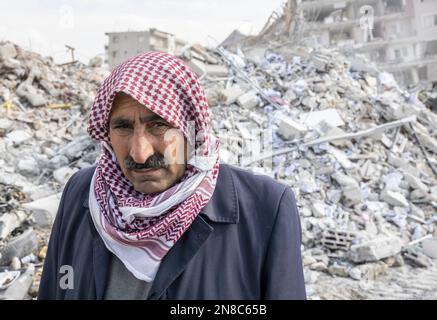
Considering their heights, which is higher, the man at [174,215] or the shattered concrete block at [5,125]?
the man at [174,215]

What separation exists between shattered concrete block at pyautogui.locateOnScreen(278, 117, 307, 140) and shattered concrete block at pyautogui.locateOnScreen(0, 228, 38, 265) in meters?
4.81

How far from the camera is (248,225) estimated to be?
1.38 m

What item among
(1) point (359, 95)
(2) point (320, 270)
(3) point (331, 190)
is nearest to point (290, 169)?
(3) point (331, 190)

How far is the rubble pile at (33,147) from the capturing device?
455cm

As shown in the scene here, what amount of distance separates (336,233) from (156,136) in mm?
4880

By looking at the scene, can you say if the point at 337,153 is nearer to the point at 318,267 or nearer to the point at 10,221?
the point at 318,267

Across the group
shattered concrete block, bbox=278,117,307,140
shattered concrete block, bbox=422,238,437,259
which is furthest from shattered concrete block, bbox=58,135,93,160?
shattered concrete block, bbox=422,238,437,259

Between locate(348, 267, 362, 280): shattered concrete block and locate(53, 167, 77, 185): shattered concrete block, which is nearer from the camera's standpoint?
locate(348, 267, 362, 280): shattered concrete block

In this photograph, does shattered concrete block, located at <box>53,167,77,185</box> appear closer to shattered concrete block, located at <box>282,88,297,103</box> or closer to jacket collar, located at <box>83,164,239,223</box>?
shattered concrete block, located at <box>282,88,297,103</box>

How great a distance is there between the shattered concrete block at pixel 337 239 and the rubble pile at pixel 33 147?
12.1ft

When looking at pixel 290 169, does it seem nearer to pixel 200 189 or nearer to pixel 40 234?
pixel 40 234

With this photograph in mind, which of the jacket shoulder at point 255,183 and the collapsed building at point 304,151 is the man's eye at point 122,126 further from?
the collapsed building at point 304,151

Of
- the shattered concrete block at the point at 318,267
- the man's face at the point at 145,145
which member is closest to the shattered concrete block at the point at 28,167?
the shattered concrete block at the point at 318,267

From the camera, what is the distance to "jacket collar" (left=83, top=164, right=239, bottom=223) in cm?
138
